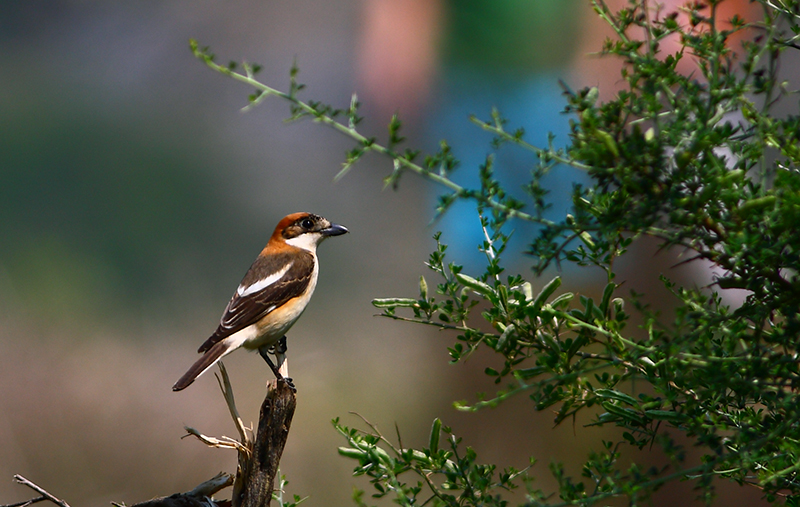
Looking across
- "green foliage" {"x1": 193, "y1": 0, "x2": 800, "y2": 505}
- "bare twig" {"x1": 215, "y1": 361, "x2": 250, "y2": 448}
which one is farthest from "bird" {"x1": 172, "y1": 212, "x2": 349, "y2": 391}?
"green foliage" {"x1": 193, "y1": 0, "x2": 800, "y2": 505}

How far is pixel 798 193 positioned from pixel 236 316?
168 centimetres

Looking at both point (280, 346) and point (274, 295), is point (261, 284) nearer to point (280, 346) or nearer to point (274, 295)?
point (274, 295)

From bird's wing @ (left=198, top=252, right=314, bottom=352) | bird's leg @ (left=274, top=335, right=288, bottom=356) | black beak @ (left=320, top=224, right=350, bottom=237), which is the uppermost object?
black beak @ (left=320, top=224, right=350, bottom=237)

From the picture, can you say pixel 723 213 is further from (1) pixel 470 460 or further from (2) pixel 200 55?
(2) pixel 200 55

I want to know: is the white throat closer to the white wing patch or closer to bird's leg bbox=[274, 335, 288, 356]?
the white wing patch

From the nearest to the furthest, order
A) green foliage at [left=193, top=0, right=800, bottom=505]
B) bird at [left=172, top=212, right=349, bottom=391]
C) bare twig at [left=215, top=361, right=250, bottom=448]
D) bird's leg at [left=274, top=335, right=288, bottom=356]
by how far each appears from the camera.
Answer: green foliage at [left=193, top=0, right=800, bottom=505] < bare twig at [left=215, top=361, right=250, bottom=448] < bird at [left=172, top=212, right=349, bottom=391] < bird's leg at [left=274, top=335, right=288, bottom=356]

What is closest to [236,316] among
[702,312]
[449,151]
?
[449,151]

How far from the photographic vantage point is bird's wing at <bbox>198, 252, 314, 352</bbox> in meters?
2.06

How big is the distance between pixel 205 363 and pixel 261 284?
1.28 feet

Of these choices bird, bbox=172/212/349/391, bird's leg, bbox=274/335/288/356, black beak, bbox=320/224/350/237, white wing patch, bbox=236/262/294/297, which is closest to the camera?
bird, bbox=172/212/349/391

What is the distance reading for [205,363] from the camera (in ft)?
6.22

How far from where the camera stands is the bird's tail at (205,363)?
1.74 m

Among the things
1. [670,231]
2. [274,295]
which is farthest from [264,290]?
[670,231]

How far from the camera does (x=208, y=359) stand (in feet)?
6.30
